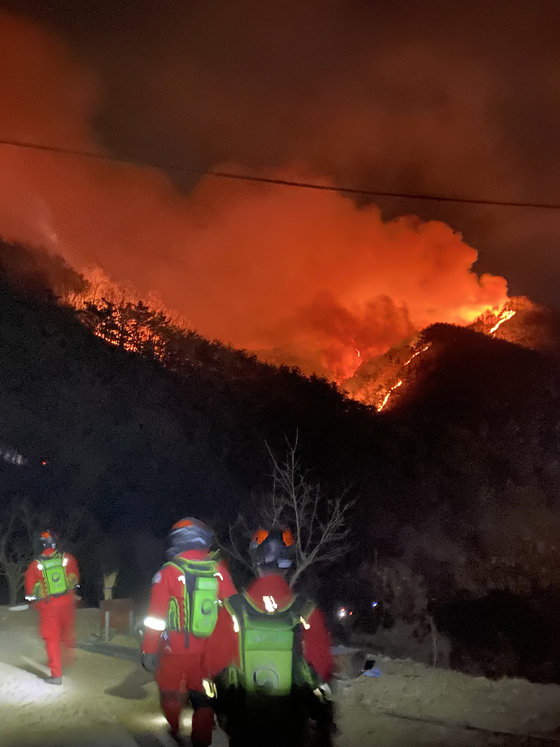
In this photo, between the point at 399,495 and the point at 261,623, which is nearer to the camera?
the point at 261,623

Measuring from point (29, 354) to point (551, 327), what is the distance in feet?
87.8

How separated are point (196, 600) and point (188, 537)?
45 cm

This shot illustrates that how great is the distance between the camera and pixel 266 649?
3.70 m

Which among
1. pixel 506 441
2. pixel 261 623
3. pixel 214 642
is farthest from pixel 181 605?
pixel 506 441

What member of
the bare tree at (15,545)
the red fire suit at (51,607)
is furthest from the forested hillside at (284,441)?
the red fire suit at (51,607)

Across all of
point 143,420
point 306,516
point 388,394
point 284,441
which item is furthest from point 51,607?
point 388,394

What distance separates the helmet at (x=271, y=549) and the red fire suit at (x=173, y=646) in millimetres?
1014

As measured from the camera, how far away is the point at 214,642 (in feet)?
13.0

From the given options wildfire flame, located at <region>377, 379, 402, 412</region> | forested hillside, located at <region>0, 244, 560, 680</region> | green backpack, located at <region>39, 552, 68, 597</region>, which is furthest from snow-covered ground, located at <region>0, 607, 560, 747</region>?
wildfire flame, located at <region>377, 379, 402, 412</region>

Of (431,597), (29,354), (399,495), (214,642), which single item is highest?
(29,354)

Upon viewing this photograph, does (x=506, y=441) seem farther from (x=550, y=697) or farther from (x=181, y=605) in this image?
(x=181, y=605)

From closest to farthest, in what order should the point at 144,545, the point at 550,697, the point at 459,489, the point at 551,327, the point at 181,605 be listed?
the point at 181,605 → the point at 550,697 → the point at 459,489 → the point at 144,545 → the point at 551,327

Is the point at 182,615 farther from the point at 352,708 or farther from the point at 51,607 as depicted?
the point at 51,607

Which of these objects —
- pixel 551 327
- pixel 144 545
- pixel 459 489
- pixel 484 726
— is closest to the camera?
pixel 484 726
